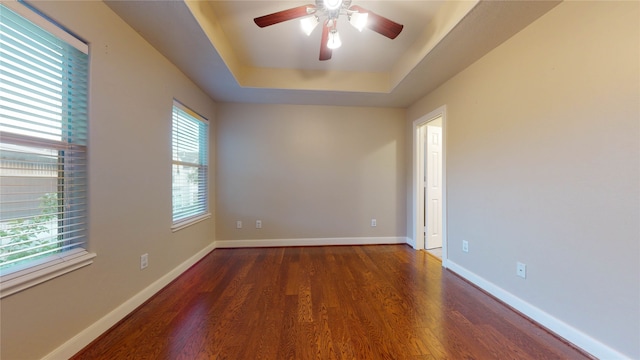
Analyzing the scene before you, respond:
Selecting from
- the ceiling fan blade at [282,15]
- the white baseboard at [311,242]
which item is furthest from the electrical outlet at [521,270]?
the ceiling fan blade at [282,15]

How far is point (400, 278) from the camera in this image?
2357 millimetres

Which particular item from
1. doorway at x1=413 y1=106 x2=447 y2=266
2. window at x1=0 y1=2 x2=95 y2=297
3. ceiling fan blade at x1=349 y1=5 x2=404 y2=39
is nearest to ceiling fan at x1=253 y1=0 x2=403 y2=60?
ceiling fan blade at x1=349 y1=5 x2=404 y2=39

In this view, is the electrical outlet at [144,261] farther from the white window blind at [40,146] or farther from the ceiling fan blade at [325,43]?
the ceiling fan blade at [325,43]

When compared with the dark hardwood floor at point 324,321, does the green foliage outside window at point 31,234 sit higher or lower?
higher

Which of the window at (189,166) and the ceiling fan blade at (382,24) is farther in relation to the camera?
the window at (189,166)

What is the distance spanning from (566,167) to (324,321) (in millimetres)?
2008

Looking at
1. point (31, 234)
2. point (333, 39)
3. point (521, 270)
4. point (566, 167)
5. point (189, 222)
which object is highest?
point (333, 39)

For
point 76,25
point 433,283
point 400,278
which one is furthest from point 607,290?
point 76,25

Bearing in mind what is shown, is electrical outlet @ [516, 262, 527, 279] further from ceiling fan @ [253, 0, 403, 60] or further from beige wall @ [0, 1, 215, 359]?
beige wall @ [0, 1, 215, 359]

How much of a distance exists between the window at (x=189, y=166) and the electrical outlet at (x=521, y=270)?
3.24 meters

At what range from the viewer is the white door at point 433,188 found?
3348 millimetres

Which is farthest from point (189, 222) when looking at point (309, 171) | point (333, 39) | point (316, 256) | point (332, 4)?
point (332, 4)

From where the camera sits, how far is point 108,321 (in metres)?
1.53

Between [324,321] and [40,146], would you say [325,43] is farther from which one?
[324,321]
